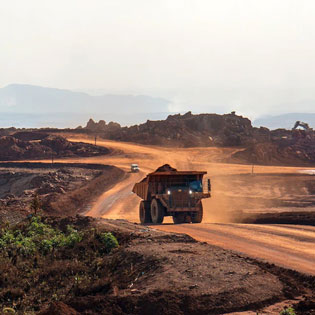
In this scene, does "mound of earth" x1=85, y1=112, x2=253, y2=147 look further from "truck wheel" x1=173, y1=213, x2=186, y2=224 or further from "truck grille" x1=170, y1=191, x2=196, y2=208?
"truck grille" x1=170, y1=191, x2=196, y2=208

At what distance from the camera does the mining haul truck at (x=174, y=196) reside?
28562 millimetres

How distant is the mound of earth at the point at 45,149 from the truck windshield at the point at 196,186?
171 feet

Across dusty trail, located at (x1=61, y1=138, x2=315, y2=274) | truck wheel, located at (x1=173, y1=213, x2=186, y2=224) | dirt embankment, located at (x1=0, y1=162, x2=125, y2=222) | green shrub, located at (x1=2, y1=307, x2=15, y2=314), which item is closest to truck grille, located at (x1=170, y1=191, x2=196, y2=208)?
truck wheel, located at (x1=173, y1=213, x2=186, y2=224)

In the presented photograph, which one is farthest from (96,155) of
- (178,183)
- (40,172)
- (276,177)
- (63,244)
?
(63,244)

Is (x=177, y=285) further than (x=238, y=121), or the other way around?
(x=238, y=121)

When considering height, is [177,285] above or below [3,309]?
above

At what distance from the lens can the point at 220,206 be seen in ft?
146

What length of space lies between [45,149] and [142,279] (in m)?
69.6

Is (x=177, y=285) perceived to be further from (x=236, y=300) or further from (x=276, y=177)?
(x=276, y=177)

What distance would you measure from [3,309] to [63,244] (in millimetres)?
5291

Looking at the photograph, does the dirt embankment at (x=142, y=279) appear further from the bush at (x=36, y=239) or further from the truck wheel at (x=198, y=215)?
the truck wheel at (x=198, y=215)

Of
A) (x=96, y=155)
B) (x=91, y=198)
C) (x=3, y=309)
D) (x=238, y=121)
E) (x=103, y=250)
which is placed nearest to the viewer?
(x=3, y=309)

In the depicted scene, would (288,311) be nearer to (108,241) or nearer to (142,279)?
(142,279)

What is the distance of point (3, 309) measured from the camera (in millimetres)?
15336
